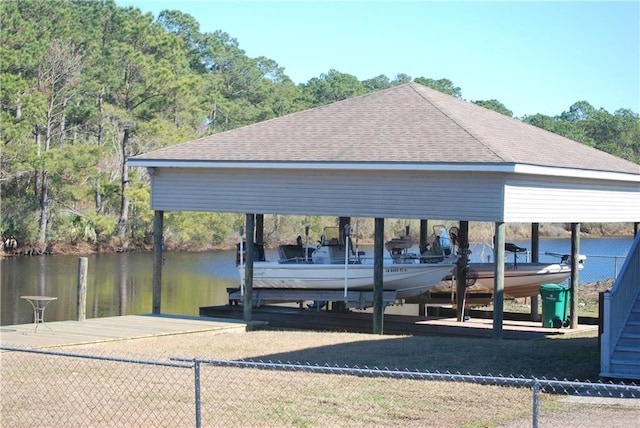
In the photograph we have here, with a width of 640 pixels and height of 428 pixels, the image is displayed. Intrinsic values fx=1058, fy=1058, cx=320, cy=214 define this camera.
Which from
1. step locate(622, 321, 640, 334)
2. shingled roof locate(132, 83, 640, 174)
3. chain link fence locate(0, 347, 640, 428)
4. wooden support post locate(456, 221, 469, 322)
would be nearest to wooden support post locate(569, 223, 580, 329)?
shingled roof locate(132, 83, 640, 174)

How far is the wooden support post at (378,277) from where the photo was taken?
2256cm

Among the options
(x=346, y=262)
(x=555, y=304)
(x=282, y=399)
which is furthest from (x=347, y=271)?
(x=282, y=399)

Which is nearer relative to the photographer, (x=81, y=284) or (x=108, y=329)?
(x=108, y=329)

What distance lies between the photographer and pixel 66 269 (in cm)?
4847

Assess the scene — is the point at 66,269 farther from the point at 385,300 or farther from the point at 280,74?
the point at 280,74

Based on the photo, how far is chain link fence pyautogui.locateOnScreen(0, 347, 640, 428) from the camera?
39.0ft

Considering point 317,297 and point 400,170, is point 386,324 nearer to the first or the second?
point 317,297

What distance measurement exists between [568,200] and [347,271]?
17.7ft

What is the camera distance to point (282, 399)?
1313 centimetres

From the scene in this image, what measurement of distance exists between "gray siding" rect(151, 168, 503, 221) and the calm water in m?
7.53

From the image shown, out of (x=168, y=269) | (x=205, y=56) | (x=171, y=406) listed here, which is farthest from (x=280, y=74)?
(x=171, y=406)

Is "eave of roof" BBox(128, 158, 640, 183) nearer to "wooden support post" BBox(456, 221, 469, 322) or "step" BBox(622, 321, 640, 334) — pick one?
"wooden support post" BBox(456, 221, 469, 322)

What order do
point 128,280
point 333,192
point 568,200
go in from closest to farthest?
1. point 333,192
2. point 568,200
3. point 128,280

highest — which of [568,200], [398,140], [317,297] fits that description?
[398,140]
